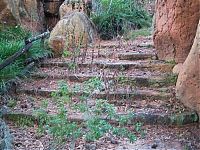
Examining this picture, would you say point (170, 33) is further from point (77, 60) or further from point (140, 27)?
point (140, 27)

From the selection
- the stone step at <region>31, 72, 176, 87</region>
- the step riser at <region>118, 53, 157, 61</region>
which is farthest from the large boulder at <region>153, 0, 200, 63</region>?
the stone step at <region>31, 72, 176, 87</region>

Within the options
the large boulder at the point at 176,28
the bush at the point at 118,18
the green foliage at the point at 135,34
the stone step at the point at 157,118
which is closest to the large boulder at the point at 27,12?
the bush at the point at 118,18

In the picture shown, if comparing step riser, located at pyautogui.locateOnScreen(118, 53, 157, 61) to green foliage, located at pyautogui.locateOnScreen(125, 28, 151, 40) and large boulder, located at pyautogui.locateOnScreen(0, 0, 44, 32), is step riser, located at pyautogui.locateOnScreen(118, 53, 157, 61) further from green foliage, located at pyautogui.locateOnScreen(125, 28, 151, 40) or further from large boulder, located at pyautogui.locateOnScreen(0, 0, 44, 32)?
large boulder, located at pyautogui.locateOnScreen(0, 0, 44, 32)

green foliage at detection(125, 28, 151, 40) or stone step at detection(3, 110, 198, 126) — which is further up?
green foliage at detection(125, 28, 151, 40)

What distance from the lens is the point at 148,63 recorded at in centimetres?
606

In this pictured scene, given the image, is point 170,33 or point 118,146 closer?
point 118,146

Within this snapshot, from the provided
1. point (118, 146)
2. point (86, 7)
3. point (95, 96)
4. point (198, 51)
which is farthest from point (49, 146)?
point (86, 7)

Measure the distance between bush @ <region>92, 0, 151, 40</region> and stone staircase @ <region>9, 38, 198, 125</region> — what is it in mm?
2723

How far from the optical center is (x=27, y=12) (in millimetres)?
9062

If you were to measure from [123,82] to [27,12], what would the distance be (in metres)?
4.49

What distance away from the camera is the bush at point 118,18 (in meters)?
9.77

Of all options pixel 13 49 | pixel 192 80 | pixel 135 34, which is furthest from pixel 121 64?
pixel 135 34

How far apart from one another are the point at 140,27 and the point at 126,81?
540cm

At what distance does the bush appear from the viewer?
9773 millimetres
